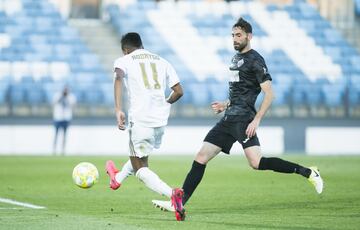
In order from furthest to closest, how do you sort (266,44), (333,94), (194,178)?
(266,44)
(333,94)
(194,178)

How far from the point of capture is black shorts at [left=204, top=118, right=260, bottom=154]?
9289 mm

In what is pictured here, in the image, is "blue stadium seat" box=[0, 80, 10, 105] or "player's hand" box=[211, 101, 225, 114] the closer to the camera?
"player's hand" box=[211, 101, 225, 114]

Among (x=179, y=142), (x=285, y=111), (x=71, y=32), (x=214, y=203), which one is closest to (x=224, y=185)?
(x=214, y=203)

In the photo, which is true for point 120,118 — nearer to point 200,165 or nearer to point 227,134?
point 200,165

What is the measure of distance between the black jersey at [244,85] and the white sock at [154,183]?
1.19 meters

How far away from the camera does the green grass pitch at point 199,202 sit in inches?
328

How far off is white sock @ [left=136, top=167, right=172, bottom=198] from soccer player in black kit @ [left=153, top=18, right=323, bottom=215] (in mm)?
429

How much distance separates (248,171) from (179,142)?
312 inches

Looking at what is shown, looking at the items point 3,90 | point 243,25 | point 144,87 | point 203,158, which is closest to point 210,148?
point 203,158

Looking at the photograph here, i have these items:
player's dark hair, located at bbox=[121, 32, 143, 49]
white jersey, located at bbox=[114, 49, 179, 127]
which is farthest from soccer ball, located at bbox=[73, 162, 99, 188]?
player's dark hair, located at bbox=[121, 32, 143, 49]

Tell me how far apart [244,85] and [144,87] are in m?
1.16

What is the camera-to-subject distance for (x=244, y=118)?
9.34 meters

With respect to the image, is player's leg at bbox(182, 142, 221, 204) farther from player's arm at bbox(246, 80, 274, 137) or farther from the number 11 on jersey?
the number 11 on jersey

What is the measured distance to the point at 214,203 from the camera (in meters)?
10.7
